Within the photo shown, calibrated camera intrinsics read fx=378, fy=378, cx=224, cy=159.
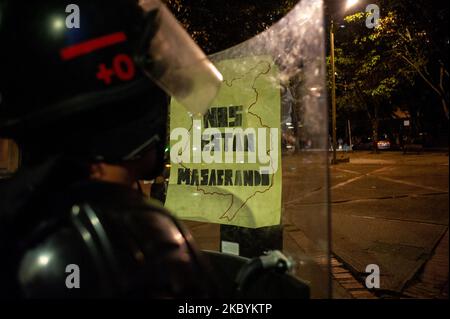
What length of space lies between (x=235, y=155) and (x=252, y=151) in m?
0.13

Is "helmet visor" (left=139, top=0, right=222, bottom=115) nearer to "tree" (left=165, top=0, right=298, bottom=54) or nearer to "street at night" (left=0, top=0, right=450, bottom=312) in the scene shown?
"street at night" (left=0, top=0, right=450, bottom=312)

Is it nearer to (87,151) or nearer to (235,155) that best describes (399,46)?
(235,155)

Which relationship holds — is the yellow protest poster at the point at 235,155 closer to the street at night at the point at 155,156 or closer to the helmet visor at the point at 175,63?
the street at night at the point at 155,156

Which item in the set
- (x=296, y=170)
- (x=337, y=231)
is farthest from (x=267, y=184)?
(x=337, y=231)

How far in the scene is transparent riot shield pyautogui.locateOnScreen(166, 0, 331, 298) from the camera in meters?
2.45

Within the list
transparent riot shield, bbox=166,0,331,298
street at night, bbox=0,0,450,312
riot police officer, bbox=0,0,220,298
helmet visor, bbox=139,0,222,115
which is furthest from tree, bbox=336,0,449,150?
riot police officer, bbox=0,0,220,298

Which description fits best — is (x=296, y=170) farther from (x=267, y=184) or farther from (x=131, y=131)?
(x=131, y=131)

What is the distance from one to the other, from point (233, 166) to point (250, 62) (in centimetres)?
78

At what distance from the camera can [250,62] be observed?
280 cm

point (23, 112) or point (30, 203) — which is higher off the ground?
point (23, 112)

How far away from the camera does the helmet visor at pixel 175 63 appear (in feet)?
4.50

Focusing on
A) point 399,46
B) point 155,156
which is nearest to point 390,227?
point 155,156

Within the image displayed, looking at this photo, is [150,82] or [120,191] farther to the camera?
[150,82]

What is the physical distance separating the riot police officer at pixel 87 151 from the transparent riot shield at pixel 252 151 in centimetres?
108
